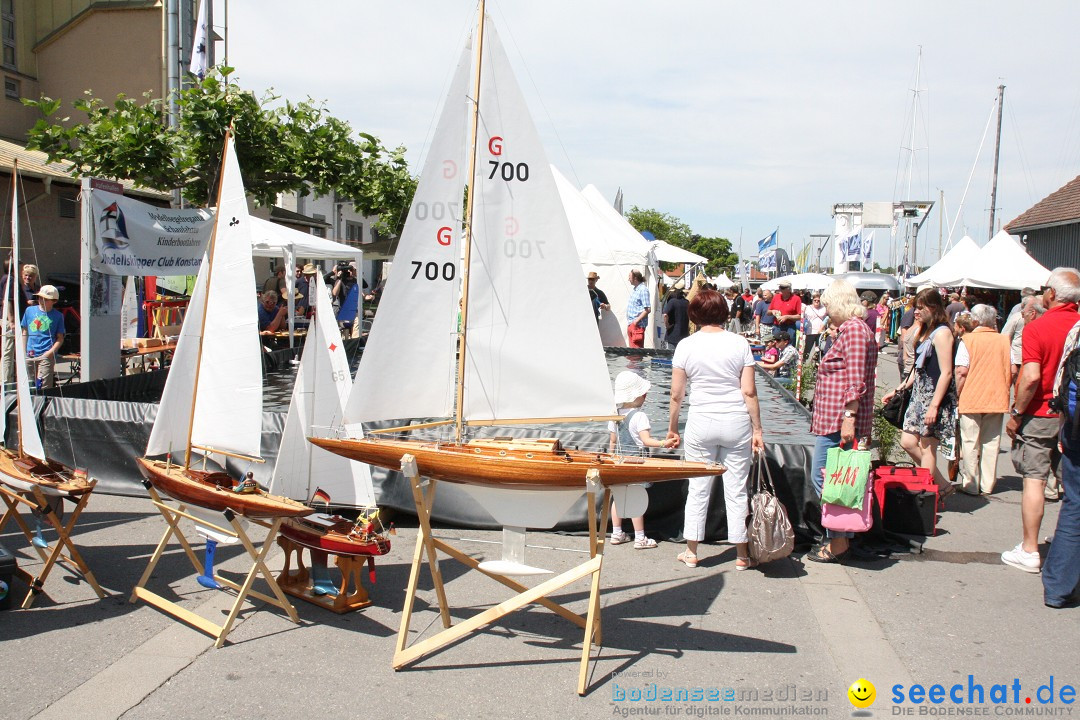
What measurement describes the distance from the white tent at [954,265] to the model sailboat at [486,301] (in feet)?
59.7

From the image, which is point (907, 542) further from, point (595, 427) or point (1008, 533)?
point (595, 427)

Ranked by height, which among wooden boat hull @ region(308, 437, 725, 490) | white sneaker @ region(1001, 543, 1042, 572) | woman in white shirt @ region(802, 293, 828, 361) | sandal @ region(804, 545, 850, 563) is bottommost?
sandal @ region(804, 545, 850, 563)

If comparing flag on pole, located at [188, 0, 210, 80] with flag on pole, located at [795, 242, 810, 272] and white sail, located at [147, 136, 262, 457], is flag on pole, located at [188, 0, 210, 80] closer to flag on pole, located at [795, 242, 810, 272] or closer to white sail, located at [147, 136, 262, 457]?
white sail, located at [147, 136, 262, 457]

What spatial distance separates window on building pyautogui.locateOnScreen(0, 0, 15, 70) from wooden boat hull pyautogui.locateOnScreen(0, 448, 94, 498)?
21794 millimetres

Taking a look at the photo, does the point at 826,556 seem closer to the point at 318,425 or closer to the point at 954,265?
the point at 318,425

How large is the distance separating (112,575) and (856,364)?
15.8 ft

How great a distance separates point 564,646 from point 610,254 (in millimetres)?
12603

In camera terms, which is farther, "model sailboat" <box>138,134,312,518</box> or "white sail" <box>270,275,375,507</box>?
"white sail" <box>270,275,375,507</box>

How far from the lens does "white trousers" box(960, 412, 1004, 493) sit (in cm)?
724

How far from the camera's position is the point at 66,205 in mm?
18438

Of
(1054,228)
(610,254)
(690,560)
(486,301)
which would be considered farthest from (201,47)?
A: (1054,228)

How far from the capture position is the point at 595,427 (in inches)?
290

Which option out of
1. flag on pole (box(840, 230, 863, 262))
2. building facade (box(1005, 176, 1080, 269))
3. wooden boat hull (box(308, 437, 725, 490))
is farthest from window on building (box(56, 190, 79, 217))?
flag on pole (box(840, 230, 863, 262))

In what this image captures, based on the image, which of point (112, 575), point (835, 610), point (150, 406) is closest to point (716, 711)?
point (835, 610)
